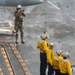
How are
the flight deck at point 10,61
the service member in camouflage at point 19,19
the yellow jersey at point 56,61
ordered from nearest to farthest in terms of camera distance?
the yellow jersey at point 56,61 → the flight deck at point 10,61 → the service member in camouflage at point 19,19

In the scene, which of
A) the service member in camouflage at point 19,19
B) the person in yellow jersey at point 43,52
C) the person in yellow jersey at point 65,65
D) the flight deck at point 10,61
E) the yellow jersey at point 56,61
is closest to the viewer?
the person in yellow jersey at point 65,65

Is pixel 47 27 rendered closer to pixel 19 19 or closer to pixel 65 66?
pixel 19 19

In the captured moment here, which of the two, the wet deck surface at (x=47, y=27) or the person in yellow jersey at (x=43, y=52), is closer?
the person in yellow jersey at (x=43, y=52)

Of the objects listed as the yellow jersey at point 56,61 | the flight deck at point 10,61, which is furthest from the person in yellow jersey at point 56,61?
the flight deck at point 10,61

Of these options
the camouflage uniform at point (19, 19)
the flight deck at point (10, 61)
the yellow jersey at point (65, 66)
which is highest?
the camouflage uniform at point (19, 19)

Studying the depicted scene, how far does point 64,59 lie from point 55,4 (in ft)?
38.1

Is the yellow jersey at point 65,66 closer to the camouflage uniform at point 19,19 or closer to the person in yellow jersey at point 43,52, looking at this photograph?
the person in yellow jersey at point 43,52

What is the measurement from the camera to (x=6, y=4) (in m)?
14.1

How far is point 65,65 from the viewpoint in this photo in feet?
42.4

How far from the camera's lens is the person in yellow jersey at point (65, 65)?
1285 centimetres

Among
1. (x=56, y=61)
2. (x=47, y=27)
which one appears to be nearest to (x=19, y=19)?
(x=47, y=27)

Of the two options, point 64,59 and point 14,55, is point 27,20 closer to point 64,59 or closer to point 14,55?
point 14,55

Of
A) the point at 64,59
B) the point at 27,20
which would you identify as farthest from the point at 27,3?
the point at 27,20

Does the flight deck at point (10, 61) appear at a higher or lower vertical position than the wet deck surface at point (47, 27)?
lower
